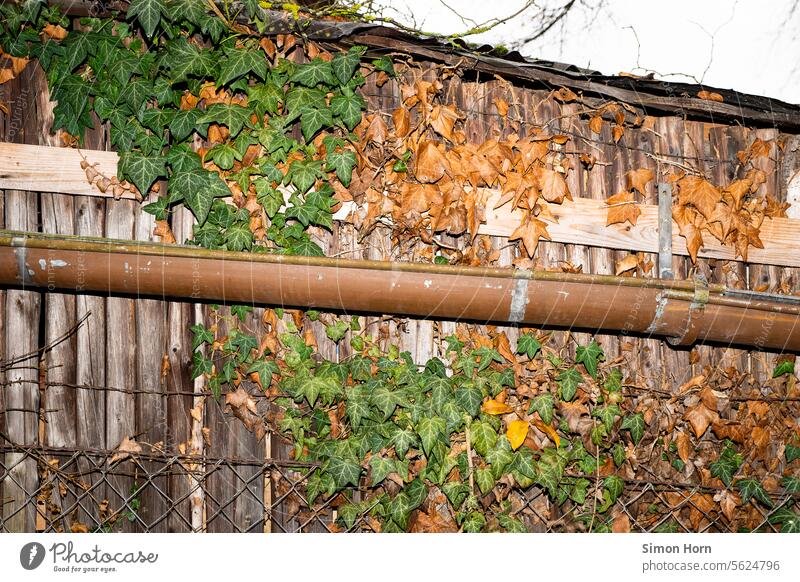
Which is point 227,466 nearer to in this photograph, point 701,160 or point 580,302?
point 580,302

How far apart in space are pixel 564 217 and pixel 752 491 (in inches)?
72.3

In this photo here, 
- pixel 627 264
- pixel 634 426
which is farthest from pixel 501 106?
pixel 634 426

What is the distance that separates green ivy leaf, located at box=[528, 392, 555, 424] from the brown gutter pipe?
0.39m

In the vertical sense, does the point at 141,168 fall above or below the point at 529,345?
above

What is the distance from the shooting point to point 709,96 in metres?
3.71

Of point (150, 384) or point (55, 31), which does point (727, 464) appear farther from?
point (55, 31)

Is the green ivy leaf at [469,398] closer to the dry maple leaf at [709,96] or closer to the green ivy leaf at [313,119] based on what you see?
the green ivy leaf at [313,119]

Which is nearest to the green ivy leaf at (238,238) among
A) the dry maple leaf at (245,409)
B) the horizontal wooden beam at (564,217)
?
the horizontal wooden beam at (564,217)

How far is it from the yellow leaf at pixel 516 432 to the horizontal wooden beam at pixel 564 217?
3.35ft

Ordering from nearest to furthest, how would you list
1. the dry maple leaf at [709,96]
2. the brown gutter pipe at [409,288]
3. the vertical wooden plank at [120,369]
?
the brown gutter pipe at [409,288]
the vertical wooden plank at [120,369]
the dry maple leaf at [709,96]

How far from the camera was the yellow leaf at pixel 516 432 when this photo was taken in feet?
11.3

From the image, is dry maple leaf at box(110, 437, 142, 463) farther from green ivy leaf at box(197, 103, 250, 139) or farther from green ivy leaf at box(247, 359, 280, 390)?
green ivy leaf at box(197, 103, 250, 139)

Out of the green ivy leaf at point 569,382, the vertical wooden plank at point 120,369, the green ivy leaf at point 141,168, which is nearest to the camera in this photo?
the green ivy leaf at point 141,168
